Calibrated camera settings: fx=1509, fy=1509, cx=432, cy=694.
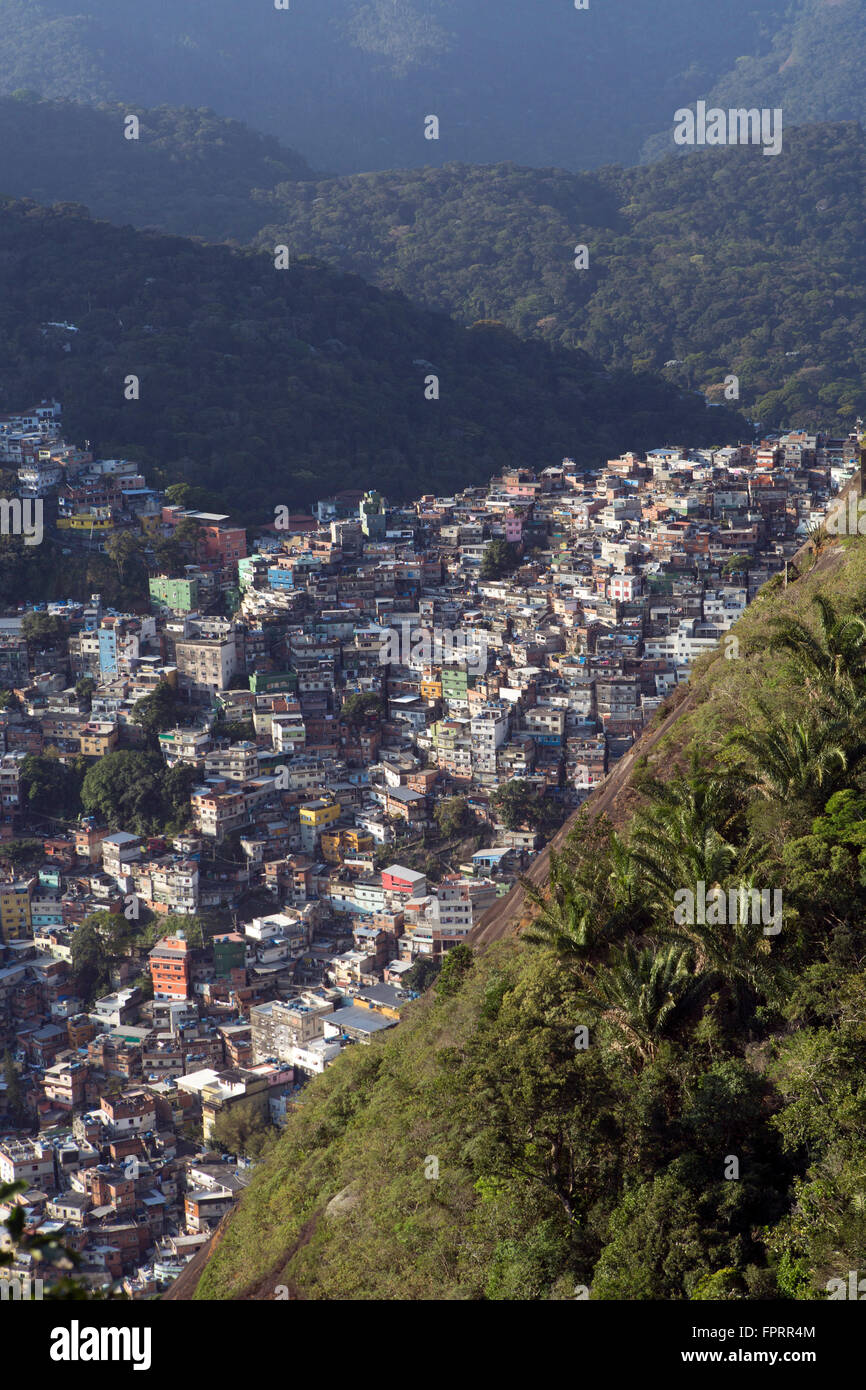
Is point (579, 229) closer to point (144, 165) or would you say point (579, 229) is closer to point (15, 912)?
point (144, 165)

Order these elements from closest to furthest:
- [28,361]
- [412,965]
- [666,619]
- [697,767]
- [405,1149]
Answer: [405,1149] → [697,767] → [412,965] → [666,619] → [28,361]

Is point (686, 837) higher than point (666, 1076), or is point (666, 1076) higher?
point (686, 837)

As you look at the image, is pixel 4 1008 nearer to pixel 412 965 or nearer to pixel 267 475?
pixel 412 965

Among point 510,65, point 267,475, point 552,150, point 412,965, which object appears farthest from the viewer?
point 510,65

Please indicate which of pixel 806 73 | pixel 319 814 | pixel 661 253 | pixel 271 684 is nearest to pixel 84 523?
pixel 271 684

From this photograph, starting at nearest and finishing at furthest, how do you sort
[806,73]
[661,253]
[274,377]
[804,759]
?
[804,759]
[274,377]
[661,253]
[806,73]

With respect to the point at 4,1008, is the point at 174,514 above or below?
above

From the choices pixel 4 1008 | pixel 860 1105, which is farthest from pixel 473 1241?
pixel 4 1008
